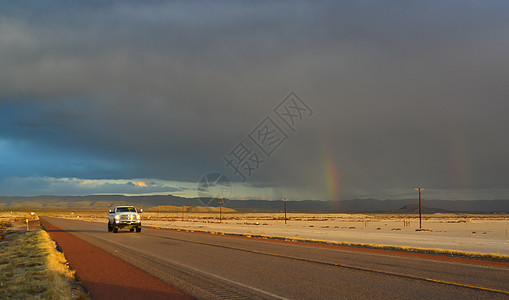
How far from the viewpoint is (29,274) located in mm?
14875

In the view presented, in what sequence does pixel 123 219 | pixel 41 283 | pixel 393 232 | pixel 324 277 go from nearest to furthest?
pixel 41 283
pixel 324 277
pixel 123 219
pixel 393 232

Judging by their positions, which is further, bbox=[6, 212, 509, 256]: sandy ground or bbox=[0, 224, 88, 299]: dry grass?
bbox=[6, 212, 509, 256]: sandy ground

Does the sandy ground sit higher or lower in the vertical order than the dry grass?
lower

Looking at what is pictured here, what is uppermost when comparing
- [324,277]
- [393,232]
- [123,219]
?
[324,277]

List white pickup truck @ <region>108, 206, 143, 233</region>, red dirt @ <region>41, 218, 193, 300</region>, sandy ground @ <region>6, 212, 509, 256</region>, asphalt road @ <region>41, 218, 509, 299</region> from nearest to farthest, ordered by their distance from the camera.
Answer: asphalt road @ <region>41, 218, 509, 299</region>, red dirt @ <region>41, 218, 193, 300</region>, sandy ground @ <region>6, 212, 509, 256</region>, white pickup truck @ <region>108, 206, 143, 233</region>

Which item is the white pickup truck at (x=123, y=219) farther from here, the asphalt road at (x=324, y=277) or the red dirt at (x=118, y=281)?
the asphalt road at (x=324, y=277)

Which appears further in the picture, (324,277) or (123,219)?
(123,219)

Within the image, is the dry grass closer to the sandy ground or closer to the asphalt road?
the asphalt road

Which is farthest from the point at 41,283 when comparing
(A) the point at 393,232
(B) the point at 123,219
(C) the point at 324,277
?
(A) the point at 393,232

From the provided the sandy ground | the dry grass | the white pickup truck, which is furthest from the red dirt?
the white pickup truck

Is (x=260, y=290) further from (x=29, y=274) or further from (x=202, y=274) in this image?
(x=29, y=274)

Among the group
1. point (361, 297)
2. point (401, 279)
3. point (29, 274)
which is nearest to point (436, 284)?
point (401, 279)

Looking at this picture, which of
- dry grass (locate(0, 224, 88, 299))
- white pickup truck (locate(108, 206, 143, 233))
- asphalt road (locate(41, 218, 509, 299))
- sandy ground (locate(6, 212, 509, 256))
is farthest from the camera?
white pickup truck (locate(108, 206, 143, 233))

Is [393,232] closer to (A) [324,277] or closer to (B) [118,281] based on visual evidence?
(A) [324,277]
